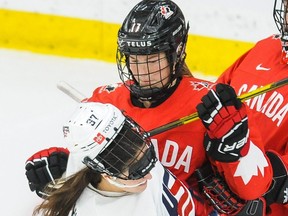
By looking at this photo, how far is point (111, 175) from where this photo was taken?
1.41 meters

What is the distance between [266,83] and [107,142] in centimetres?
68

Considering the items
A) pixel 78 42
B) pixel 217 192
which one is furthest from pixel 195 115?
pixel 78 42

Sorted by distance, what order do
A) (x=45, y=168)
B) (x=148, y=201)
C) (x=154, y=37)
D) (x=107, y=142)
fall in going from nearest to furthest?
1. (x=107, y=142)
2. (x=148, y=201)
3. (x=154, y=37)
4. (x=45, y=168)

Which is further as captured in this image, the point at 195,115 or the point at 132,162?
the point at 195,115

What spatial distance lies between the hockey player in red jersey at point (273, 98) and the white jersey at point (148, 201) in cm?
28

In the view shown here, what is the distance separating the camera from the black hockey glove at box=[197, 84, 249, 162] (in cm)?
152

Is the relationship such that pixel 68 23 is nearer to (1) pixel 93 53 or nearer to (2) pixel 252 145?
(1) pixel 93 53

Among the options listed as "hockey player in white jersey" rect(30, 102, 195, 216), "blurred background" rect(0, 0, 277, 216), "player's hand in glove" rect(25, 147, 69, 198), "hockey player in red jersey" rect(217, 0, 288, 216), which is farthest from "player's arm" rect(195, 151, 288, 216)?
"blurred background" rect(0, 0, 277, 216)

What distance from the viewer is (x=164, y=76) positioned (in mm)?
1645

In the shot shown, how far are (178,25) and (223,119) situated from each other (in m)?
0.27

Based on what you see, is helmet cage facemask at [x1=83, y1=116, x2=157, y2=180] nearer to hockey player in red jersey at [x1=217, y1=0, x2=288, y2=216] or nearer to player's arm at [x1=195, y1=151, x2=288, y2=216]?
player's arm at [x1=195, y1=151, x2=288, y2=216]

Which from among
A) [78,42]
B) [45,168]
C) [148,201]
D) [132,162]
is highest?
[132,162]

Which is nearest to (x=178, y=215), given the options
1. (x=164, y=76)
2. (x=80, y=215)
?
(x=80, y=215)

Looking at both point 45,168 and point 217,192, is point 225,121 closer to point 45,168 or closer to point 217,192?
point 217,192
